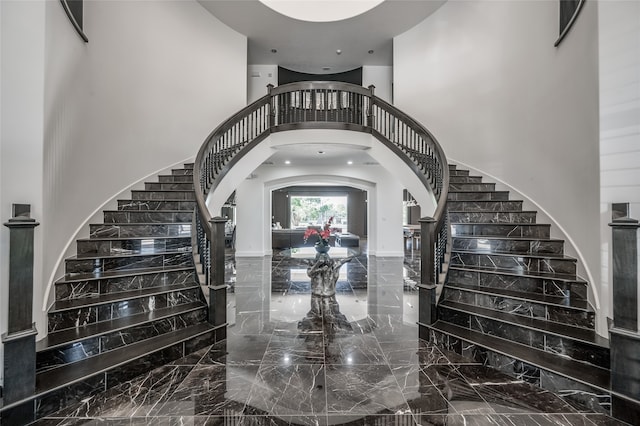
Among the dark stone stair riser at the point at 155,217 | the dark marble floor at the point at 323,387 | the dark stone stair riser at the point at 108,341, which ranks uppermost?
the dark stone stair riser at the point at 155,217

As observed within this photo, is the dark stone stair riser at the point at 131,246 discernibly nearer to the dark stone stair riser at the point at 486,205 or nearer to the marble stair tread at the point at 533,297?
the marble stair tread at the point at 533,297

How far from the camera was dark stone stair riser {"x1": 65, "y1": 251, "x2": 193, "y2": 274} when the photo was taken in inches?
116

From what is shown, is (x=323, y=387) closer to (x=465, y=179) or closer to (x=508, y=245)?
(x=508, y=245)

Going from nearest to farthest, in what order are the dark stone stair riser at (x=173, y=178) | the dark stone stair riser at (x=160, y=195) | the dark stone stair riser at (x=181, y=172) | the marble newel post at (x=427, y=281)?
the marble newel post at (x=427, y=281)
the dark stone stair riser at (x=160, y=195)
the dark stone stair riser at (x=173, y=178)
the dark stone stair riser at (x=181, y=172)

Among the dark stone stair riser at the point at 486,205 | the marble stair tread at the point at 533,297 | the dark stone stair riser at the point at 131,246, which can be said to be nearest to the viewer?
the marble stair tread at the point at 533,297

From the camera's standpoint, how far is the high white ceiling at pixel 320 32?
20.2ft

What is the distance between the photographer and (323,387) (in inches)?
85.0

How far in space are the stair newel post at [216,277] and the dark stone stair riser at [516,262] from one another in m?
2.69

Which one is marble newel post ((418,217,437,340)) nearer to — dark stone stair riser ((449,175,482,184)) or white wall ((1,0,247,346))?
dark stone stair riser ((449,175,482,184))

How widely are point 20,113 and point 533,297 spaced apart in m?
4.44

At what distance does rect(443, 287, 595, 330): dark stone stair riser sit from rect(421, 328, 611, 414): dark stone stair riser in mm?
524

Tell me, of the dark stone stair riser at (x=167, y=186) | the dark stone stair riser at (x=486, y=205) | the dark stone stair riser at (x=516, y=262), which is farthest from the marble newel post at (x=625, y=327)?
the dark stone stair riser at (x=167, y=186)

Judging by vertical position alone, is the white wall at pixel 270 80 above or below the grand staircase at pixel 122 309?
above

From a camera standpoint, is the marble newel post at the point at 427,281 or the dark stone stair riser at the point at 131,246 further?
the dark stone stair riser at the point at 131,246
